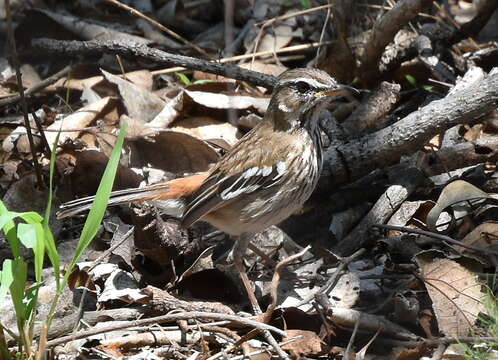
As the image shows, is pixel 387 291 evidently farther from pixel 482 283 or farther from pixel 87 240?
pixel 87 240

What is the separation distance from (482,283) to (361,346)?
88 cm

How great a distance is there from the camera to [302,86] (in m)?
5.90

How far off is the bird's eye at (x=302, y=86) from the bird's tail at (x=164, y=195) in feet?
3.12

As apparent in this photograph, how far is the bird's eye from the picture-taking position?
19.2 ft

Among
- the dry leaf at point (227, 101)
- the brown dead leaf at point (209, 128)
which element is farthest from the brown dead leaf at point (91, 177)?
the dry leaf at point (227, 101)

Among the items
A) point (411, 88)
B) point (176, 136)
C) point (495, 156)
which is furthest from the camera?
point (411, 88)

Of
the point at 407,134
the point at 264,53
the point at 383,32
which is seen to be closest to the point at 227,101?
the point at 264,53

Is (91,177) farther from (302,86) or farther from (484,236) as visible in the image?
(484,236)

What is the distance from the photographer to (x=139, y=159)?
22.3 ft

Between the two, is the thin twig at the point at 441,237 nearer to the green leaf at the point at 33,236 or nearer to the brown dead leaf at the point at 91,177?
the brown dead leaf at the point at 91,177

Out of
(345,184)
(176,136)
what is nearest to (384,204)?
(345,184)

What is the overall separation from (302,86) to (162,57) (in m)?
1.73

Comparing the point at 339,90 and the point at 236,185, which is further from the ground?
the point at 339,90

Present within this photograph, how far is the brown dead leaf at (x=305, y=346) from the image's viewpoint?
489 centimetres
